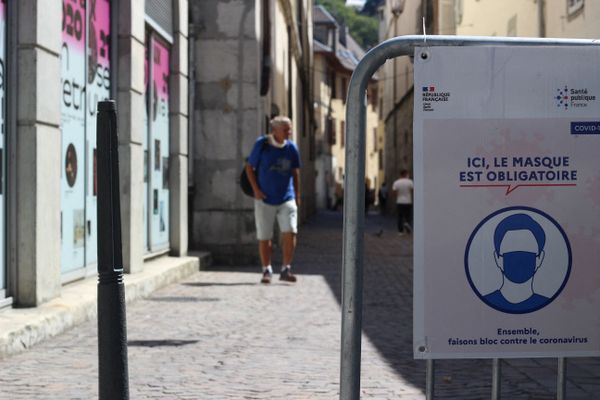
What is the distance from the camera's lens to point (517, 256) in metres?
3.75

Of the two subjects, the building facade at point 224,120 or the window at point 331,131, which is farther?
the window at point 331,131

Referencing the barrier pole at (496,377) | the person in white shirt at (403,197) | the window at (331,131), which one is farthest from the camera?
the window at (331,131)

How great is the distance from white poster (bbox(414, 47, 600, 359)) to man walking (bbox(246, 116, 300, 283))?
774 cm

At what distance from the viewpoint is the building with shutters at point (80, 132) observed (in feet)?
24.6

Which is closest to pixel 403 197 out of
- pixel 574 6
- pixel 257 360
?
pixel 574 6

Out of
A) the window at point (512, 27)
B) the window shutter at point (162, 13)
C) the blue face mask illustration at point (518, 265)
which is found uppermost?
the window at point (512, 27)

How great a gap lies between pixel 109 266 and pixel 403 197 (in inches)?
833

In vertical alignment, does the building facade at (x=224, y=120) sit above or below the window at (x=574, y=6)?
below

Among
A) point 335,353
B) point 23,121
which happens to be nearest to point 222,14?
point 23,121

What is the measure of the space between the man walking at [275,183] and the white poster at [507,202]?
774cm

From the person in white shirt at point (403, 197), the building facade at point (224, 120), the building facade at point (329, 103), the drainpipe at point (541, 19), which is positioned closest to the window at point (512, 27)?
the drainpipe at point (541, 19)

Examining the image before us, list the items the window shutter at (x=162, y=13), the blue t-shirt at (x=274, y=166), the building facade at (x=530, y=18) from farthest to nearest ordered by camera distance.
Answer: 1. the building facade at (x=530, y=18)
2. the window shutter at (x=162, y=13)
3. the blue t-shirt at (x=274, y=166)

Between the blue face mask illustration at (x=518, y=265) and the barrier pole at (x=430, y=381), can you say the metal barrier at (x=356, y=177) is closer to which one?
the barrier pole at (x=430, y=381)

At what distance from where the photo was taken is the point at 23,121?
7477 mm
